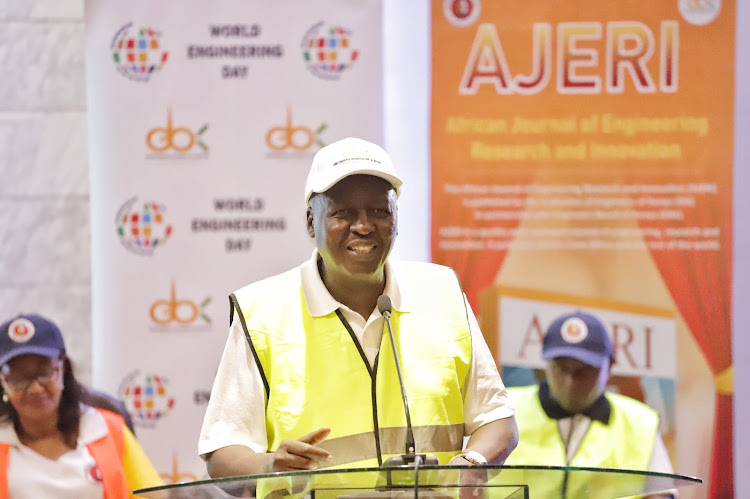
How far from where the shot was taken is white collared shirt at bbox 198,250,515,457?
217 cm

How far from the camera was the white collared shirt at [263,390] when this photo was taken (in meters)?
2.17

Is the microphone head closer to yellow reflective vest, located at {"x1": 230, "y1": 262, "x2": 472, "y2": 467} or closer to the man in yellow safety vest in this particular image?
the man in yellow safety vest

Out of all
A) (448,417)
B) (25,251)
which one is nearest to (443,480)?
(448,417)

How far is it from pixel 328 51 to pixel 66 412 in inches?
76.3

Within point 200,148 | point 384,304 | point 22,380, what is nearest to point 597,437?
point 200,148

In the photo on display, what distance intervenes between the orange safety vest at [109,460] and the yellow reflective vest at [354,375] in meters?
2.08

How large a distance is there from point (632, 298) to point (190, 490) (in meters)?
3.33

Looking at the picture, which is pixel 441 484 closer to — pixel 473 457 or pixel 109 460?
pixel 473 457

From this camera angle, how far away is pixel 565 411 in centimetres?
451

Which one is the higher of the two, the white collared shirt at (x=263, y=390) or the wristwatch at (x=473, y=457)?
the white collared shirt at (x=263, y=390)

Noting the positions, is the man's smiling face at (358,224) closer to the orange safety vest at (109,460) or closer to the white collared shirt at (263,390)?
the white collared shirt at (263,390)

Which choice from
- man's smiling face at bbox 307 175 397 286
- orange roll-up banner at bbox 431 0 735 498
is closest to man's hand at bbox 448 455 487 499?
man's smiling face at bbox 307 175 397 286

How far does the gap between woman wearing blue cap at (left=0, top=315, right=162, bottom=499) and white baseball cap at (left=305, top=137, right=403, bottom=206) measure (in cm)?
226

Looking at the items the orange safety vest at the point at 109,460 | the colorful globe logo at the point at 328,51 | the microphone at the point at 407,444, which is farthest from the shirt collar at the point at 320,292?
the colorful globe logo at the point at 328,51
